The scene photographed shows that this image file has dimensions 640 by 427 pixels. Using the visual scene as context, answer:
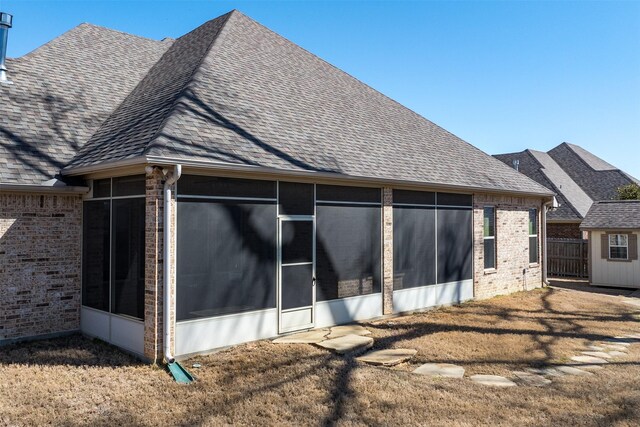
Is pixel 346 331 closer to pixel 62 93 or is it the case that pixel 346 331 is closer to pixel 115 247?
pixel 115 247

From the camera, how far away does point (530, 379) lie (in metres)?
7.21

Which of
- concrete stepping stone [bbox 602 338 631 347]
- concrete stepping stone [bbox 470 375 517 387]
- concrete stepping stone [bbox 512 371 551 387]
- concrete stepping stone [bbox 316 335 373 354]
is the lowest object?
concrete stepping stone [bbox 602 338 631 347]

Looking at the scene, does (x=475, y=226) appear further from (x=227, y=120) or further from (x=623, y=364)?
(x=227, y=120)

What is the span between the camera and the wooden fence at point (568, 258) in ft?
70.3

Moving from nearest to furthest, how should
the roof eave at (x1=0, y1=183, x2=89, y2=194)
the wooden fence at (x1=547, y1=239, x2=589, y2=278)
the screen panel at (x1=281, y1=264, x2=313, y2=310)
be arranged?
the roof eave at (x1=0, y1=183, x2=89, y2=194) → the screen panel at (x1=281, y1=264, x2=313, y2=310) → the wooden fence at (x1=547, y1=239, x2=589, y2=278)

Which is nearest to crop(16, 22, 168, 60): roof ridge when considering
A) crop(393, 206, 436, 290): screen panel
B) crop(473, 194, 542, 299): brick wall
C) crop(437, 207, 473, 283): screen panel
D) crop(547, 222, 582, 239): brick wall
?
crop(393, 206, 436, 290): screen panel

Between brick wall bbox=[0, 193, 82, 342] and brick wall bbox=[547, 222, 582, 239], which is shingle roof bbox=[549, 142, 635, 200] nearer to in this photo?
brick wall bbox=[547, 222, 582, 239]

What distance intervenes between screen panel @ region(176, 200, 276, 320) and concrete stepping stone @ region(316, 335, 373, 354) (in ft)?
4.13

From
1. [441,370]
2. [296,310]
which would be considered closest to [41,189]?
[296,310]

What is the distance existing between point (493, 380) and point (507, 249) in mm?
9078

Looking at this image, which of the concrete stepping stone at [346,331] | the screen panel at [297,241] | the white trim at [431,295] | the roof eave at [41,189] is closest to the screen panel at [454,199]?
the white trim at [431,295]

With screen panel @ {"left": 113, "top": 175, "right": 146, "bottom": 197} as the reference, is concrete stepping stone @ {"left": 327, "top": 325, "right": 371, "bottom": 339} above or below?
below

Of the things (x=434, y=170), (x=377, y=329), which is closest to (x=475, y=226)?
(x=434, y=170)

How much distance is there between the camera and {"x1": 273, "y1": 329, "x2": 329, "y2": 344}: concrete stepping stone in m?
8.74
